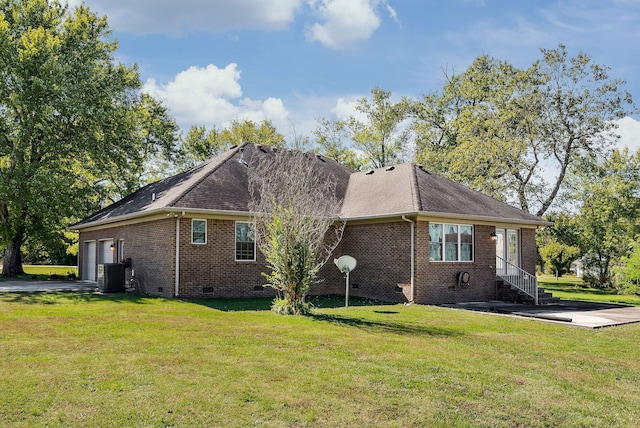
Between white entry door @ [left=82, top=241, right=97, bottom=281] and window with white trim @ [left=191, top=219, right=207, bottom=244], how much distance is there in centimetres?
914

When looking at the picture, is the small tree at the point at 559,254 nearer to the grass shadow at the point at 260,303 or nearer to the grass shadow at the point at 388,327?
the grass shadow at the point at 260,303

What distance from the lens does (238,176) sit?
19.2 meters

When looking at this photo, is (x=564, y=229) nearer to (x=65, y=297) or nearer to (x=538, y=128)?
(x=538, y=128)

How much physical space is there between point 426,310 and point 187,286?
7279 millimetres

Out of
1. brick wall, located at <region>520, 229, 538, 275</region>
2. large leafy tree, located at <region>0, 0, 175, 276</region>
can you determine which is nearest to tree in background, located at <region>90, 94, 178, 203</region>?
large leafy tree, located at <region>0, 0, 175, 276</region>

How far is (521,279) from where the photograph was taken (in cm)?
1897

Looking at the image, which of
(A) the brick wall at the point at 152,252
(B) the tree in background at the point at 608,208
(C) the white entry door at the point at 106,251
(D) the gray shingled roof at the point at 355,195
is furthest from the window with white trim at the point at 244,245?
(B) the tree in background at the point at 608,208

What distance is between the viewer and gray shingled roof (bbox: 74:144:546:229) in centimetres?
1677

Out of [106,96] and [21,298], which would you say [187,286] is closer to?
[21,298]

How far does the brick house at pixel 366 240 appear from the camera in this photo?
16.5 m

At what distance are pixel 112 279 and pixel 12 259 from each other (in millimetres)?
11933

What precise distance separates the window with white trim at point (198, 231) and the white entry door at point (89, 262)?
9141 mm

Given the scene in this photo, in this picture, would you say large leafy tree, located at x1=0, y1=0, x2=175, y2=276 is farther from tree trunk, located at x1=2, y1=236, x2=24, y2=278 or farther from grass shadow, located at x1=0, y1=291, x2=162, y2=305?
grass shadow, located at x1=0, y1=291, x2=162, y2=305

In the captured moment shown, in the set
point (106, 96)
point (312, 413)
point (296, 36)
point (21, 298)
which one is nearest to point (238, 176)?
point (296, 36)
